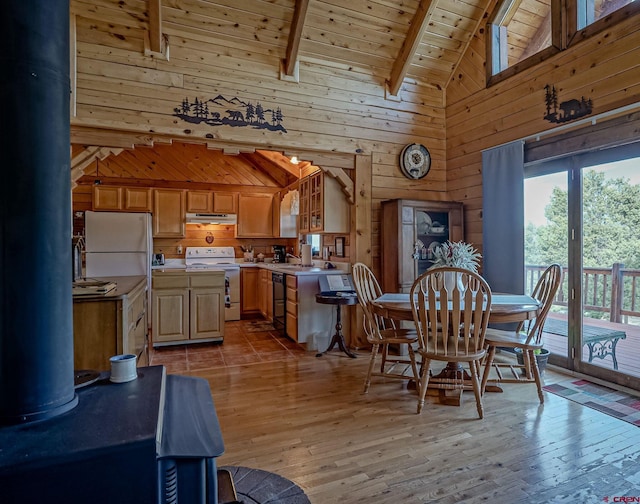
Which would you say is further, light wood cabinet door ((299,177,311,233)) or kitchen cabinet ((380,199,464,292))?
light wood cabinet door ((299,177,311,233))

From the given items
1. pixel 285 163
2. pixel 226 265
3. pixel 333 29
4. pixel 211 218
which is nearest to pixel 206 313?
pixel 226 265

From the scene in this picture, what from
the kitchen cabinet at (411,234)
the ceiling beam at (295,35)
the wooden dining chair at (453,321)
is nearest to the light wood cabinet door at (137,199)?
the ceiling beam at (295,35)

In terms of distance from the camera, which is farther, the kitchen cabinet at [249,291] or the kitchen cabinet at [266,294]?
the kitchen cabinet at [249,291]

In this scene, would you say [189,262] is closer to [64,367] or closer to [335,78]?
[335,78]

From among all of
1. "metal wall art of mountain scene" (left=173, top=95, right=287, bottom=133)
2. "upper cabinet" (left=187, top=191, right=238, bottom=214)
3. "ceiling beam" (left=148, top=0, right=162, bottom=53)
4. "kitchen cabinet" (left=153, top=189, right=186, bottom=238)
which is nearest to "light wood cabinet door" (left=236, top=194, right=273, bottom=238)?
"upper cabinet" (left=187, top=191, right=238, bottom=214)

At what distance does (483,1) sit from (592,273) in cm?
312

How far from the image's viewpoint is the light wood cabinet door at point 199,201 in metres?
6.33

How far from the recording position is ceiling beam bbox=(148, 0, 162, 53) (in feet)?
10.6

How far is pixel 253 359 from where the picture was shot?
3.99 m

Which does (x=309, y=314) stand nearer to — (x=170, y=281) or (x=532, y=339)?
(x=170, y=281)

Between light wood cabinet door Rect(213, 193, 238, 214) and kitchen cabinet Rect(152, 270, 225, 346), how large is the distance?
234cm

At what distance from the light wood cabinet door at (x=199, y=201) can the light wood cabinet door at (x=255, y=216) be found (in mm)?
527

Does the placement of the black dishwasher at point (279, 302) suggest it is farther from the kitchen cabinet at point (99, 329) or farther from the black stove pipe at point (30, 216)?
the black stove pipe at point (30, 216)

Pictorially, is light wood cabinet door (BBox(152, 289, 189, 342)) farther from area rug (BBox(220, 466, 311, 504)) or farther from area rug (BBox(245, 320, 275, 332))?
area rug (BBox(220, 466, 311, 504))
